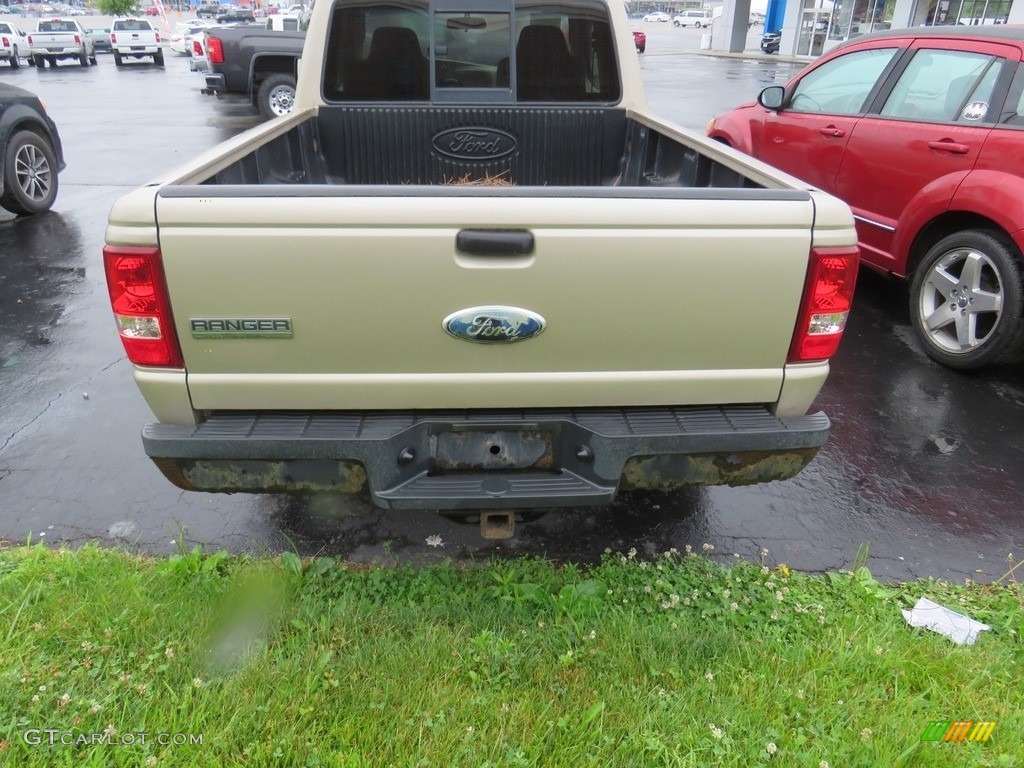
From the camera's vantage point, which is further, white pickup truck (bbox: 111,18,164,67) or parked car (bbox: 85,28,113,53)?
parked car (bbox: 85,28,113,53)

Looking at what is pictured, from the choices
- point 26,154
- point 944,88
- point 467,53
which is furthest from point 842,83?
point 26,154

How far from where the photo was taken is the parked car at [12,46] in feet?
94.3

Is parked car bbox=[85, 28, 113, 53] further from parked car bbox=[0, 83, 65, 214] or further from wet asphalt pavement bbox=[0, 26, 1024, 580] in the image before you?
wet asphalt pavement bbox=[0, 26, 1024, 580]

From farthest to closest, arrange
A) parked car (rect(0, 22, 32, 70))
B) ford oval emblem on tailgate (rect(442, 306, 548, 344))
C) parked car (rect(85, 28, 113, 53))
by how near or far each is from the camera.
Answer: parked car (rect(85, 28, 113, 53)) → parked car (rect(0, 22, 32, 70)) → ford oval emblem on tailgate (rect(442, 306, 548, 344))

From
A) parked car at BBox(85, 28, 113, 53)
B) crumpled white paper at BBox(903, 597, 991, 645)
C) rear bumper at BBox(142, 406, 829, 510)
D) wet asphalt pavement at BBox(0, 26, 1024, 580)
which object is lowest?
parked car at BBox(85, 28, 113, 53)

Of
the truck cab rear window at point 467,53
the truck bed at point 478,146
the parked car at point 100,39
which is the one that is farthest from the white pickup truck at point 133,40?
the truck bed at point 478,146

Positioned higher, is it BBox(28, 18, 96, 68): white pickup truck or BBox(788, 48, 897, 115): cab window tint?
BBox(788, 48, 897, 115): cab window tint

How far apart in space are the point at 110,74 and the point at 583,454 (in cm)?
3275

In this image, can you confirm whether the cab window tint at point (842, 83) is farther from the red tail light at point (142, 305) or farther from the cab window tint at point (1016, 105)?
the red tail light at point (142, 305)

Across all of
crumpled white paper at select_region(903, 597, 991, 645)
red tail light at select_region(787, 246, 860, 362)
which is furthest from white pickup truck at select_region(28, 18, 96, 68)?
crumpled white paper at select_region(903, 597, 991, 645)

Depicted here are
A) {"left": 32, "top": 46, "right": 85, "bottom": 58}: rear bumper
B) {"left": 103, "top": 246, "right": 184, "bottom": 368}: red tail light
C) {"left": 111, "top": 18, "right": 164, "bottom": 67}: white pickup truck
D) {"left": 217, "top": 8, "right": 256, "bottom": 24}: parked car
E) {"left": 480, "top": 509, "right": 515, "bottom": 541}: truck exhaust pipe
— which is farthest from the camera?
{"left": 217, "top": 8, "right": 256, "bottom": 24}: parked car

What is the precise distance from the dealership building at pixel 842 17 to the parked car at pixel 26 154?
20.9 m

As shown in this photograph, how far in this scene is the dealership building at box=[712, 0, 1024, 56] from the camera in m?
25.8

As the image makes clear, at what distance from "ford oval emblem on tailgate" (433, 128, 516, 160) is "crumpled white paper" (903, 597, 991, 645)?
3.21m
